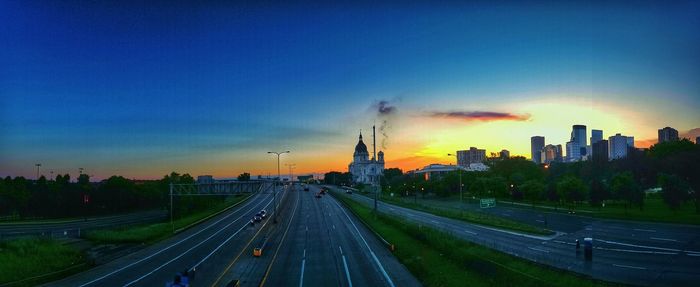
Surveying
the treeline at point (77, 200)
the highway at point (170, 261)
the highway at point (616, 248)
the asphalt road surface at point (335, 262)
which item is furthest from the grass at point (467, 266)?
the treeline at point (77, 200)

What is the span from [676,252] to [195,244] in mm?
48254

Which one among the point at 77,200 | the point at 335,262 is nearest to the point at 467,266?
the point at 335,262

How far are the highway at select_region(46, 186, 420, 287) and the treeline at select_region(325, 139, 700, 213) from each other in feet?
145

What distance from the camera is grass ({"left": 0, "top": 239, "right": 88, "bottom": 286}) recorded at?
117ft

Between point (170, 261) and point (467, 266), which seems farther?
point (170, 261)

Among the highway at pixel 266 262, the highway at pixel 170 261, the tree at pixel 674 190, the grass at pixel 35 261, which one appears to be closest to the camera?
the highway at pixel 266 262

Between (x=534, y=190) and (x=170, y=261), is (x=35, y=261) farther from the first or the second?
(x=534, y=190)

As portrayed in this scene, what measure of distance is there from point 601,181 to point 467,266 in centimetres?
7174

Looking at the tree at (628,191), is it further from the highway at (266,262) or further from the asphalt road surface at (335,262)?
the highway at (266,262)

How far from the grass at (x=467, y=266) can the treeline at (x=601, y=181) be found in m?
44.4

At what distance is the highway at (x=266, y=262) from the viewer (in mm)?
32219

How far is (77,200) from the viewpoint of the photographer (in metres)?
117

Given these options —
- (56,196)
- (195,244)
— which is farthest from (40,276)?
(56,196)

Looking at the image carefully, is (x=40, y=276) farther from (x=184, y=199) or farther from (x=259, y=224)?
(x=184, y=199)
